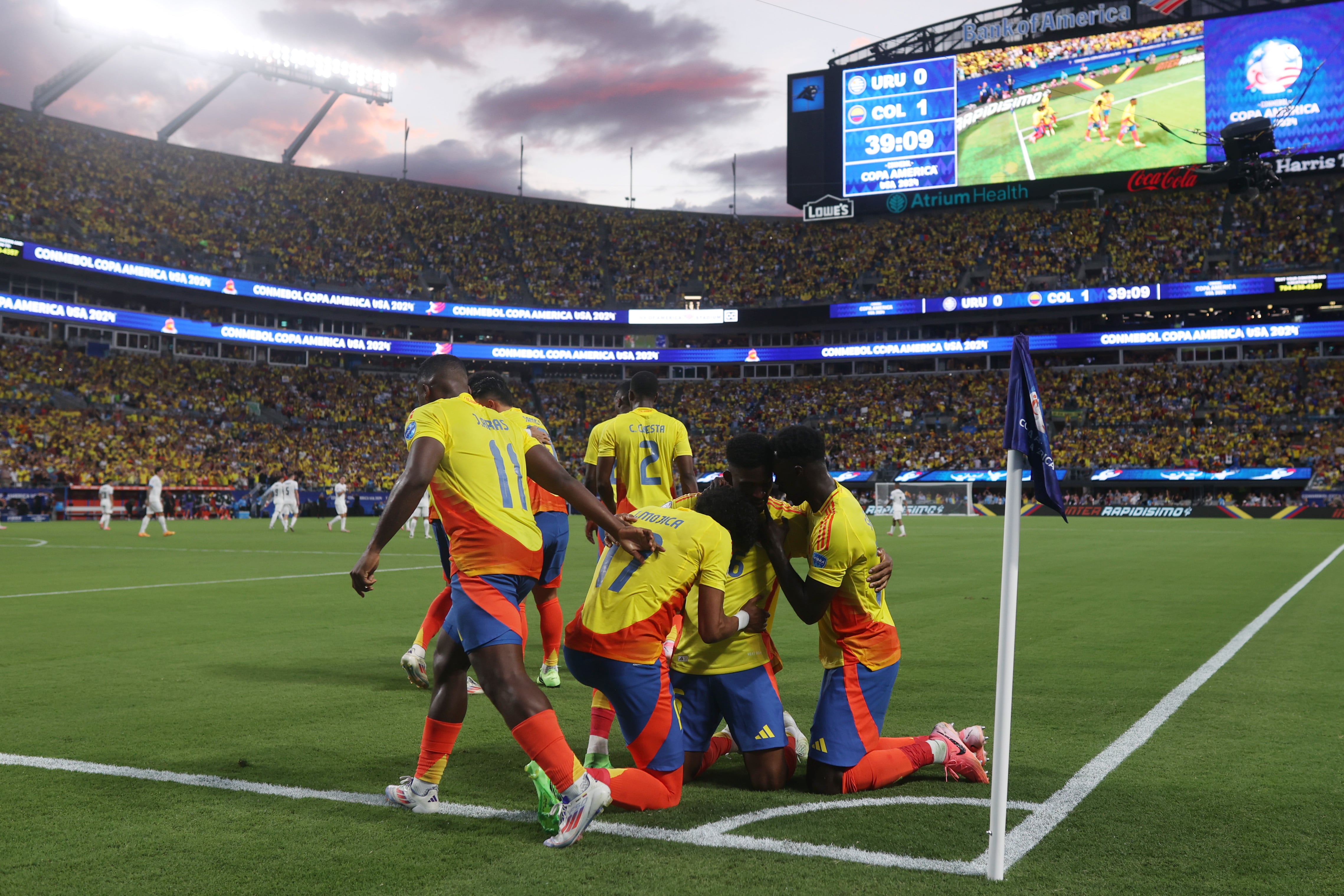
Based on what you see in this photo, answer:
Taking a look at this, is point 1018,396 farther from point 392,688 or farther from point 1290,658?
point 1290,658

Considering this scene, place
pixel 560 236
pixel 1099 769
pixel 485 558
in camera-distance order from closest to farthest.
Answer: pixel 485 558, pixel 1099 769, pixel 560 236

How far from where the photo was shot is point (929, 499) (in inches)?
2117

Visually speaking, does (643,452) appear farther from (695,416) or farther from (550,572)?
(695,416)

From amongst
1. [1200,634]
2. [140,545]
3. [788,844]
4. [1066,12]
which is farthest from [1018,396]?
[1066,12]

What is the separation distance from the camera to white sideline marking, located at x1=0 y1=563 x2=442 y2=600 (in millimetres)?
14117

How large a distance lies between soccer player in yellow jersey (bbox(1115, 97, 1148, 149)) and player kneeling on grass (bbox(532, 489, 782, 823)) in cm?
4705

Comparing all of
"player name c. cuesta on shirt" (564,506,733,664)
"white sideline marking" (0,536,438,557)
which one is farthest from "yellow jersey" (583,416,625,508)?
"white sideline marking" (0,536,438,557)

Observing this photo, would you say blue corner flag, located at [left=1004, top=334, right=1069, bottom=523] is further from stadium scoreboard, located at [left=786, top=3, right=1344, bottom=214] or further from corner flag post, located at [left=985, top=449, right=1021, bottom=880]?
stadium scoreboard, located at [left=786, top=3, right=1344, bottom=214]

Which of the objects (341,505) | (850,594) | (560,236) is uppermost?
(560,236)

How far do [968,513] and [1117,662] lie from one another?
143 ft

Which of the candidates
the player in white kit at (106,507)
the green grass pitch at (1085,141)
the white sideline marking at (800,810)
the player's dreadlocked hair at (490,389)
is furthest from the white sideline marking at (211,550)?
the green grass pitch at (1085,141)

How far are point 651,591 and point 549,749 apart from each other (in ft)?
3.12

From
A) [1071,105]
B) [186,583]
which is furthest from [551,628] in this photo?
[1071,105]

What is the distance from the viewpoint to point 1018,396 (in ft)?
13.1
